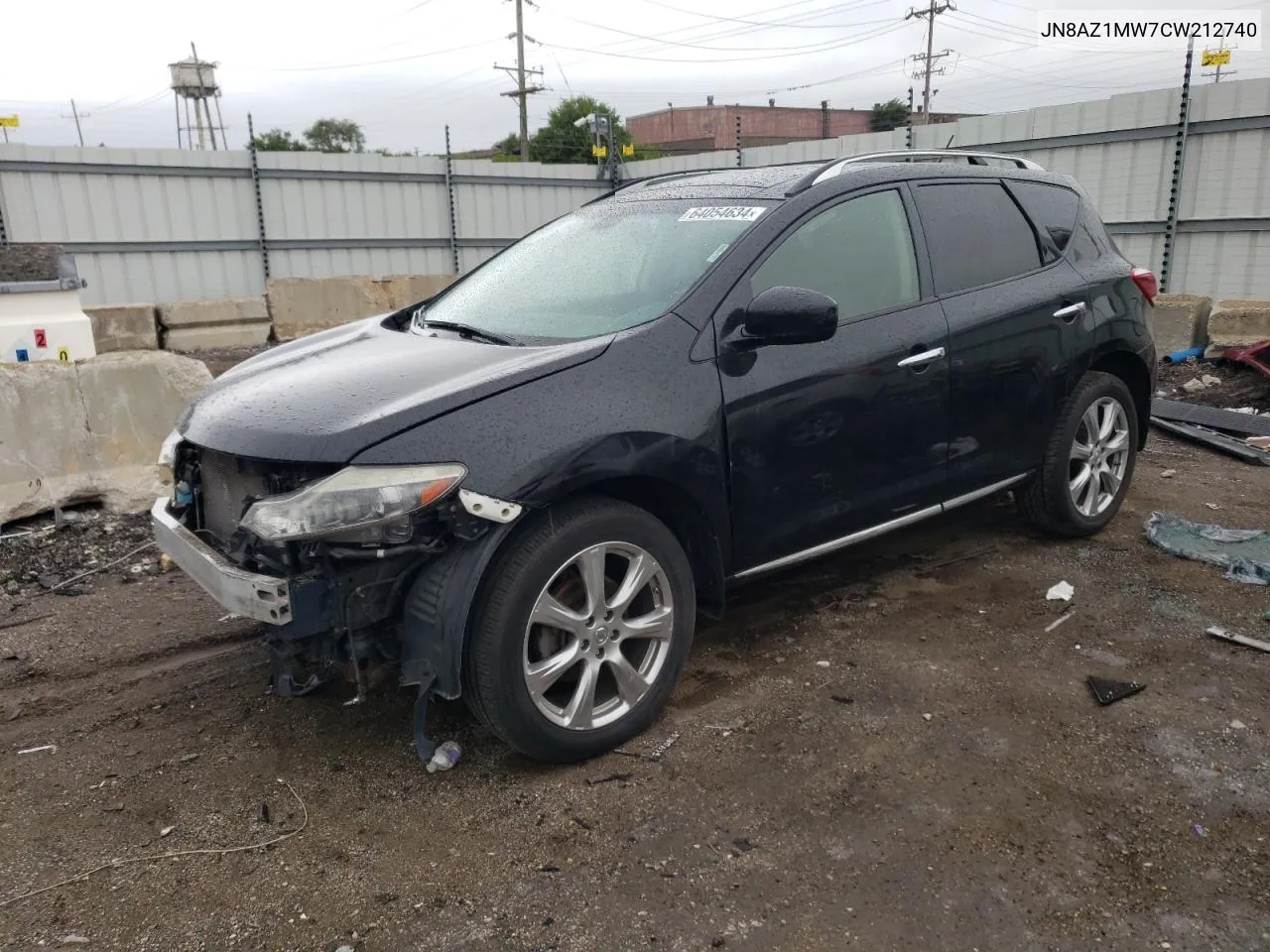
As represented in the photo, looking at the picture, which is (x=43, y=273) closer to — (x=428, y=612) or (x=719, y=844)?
(x=428, y=612)

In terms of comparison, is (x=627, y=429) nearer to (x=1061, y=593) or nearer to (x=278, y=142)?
(x=1061, y=593)

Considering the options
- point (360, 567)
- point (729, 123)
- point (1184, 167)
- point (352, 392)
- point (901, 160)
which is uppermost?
point (729, 123)

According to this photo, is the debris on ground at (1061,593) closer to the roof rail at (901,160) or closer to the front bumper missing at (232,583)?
the roof rail at (901,160)

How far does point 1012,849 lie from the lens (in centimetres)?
257

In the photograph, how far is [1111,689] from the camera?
341cm

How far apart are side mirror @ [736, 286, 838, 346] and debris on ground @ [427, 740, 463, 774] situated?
A: 1671mm

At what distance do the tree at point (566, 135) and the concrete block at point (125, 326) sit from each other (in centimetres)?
3277

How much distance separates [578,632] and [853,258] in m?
1.86

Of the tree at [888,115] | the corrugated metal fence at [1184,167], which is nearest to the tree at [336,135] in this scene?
the tree at [888,115]

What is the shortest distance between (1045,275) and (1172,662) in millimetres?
1844

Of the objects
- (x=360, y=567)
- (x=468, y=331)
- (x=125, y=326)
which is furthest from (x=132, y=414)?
(x=125, y=326)

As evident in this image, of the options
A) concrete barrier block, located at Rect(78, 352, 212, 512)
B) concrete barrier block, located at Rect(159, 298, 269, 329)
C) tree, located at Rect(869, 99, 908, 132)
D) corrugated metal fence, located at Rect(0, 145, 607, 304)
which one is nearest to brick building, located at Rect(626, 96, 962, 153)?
tree, located at Rect(869, 99, 908, 132)

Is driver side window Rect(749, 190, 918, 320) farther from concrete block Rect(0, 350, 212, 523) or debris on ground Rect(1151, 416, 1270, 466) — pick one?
debris on ground Rect(1151, 416, 1270, 466)

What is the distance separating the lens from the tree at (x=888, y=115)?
5009 cm
